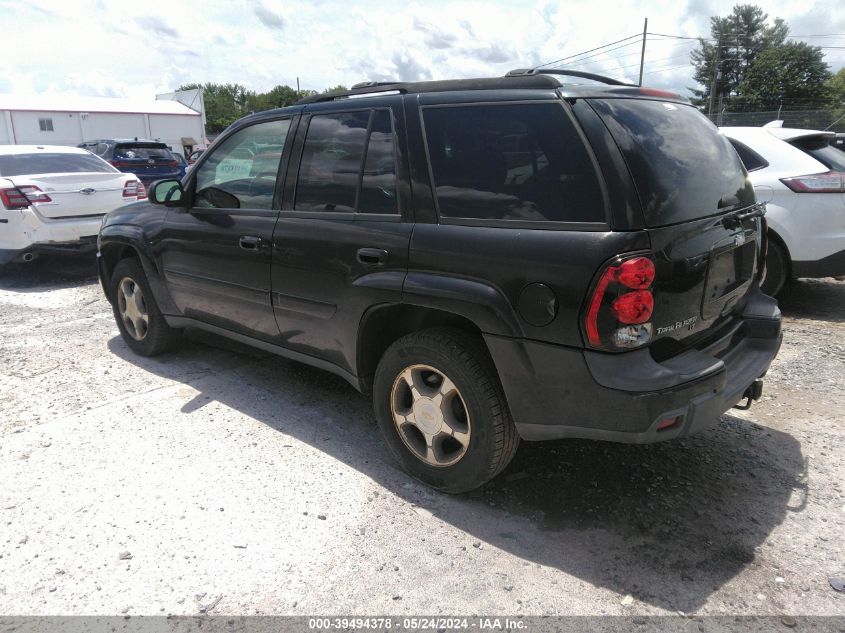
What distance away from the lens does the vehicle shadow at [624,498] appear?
2.54 meters

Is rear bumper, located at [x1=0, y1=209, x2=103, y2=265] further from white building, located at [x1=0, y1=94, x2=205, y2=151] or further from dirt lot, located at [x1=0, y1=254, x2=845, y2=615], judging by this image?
white building, located at [x1=0, y1=94, x2=205, y2=151]

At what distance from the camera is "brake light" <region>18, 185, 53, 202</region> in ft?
23.9

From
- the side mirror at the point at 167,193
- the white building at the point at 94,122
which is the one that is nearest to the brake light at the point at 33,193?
the side mirror at the point at 167,193

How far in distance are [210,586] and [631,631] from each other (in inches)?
64.0

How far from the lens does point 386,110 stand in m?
3.12

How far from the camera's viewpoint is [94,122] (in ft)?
105

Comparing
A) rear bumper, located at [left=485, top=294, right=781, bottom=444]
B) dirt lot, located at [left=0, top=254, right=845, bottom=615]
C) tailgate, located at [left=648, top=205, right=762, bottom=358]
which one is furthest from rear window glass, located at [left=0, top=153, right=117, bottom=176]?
tailgate, located at [left=648, top=205, right=762, bottom=358]

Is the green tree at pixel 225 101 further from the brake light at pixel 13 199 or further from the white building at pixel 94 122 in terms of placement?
the brake light at pixel 13 199

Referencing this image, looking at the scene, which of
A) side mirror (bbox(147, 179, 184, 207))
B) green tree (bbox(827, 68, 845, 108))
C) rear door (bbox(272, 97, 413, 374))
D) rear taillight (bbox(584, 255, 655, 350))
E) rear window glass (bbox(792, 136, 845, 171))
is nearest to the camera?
rear taillight (bbox(584, 255, 655, 350))

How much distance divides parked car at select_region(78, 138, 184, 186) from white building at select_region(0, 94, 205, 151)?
14647 mm

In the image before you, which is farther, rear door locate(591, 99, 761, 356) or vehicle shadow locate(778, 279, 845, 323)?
vehicle shadow locate(778, 279, 845, 323)

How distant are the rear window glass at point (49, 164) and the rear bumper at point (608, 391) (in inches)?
299

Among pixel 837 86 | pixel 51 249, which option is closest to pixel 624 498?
pixel 51 249

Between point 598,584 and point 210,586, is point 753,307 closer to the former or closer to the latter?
point 598,584
